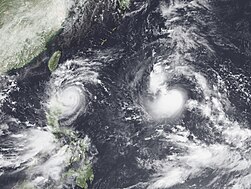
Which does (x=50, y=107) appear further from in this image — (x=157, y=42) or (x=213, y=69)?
(x=213, y=69)

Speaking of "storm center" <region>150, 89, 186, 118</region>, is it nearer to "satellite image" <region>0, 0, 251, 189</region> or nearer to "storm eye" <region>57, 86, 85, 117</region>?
"satellite image" <region>0, 0, 251, 189</region>

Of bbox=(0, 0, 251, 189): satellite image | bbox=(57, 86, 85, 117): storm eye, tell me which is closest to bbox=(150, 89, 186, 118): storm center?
bbox=(0, 0, 251, 189): satellite image

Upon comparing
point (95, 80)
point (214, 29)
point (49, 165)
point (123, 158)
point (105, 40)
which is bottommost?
point (49, 165)

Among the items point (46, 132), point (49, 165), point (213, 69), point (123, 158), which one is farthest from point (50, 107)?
point (213, 69)

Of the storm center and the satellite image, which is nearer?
the satellite image

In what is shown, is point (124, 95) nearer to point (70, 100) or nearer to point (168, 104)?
point (168, 104)

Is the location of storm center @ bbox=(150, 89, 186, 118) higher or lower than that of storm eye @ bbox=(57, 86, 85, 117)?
higher

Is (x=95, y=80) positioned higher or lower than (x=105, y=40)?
lower

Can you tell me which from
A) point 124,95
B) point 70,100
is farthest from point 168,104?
point 70,100
